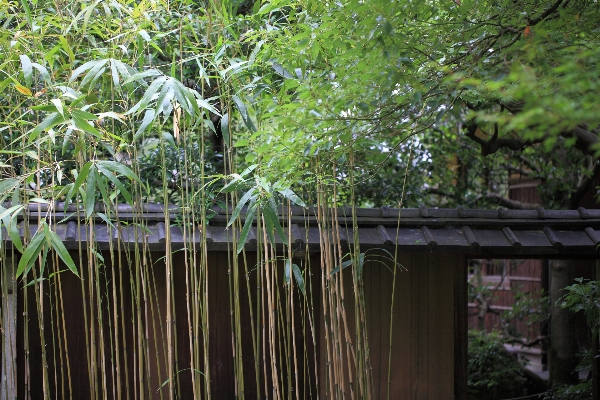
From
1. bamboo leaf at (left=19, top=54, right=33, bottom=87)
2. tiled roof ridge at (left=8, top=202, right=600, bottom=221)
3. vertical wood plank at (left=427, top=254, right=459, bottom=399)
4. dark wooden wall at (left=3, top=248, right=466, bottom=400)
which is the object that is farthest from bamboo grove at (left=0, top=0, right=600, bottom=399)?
vertical wood plank at (left=427, top=254, right=459, bottom=399)

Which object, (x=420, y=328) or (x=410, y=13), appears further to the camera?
(x=420, y=328)

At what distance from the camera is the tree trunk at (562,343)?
6410 millimetres

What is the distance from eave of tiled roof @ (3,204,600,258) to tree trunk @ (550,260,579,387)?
195 centimetres

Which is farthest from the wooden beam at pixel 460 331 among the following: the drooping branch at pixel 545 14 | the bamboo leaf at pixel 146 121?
the bamboo leaf at pixel 146 121

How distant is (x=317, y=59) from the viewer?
9.50 feet

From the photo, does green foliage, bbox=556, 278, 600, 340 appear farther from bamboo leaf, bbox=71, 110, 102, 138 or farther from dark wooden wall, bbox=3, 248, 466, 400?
bamboo leaf, bbox=71, 110, 102, 138

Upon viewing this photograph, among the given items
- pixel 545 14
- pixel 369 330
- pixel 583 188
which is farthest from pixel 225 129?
pixel 583 188

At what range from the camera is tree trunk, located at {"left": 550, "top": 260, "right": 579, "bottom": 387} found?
21.0 feet

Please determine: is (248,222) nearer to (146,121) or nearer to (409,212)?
(146,121)

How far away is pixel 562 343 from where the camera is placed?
6441 mm

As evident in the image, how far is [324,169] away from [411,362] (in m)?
2.21

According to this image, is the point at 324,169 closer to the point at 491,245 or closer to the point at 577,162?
the point at 491,245

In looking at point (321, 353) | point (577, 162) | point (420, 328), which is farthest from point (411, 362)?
point (577, 162)

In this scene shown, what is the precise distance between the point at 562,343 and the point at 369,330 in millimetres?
2932
